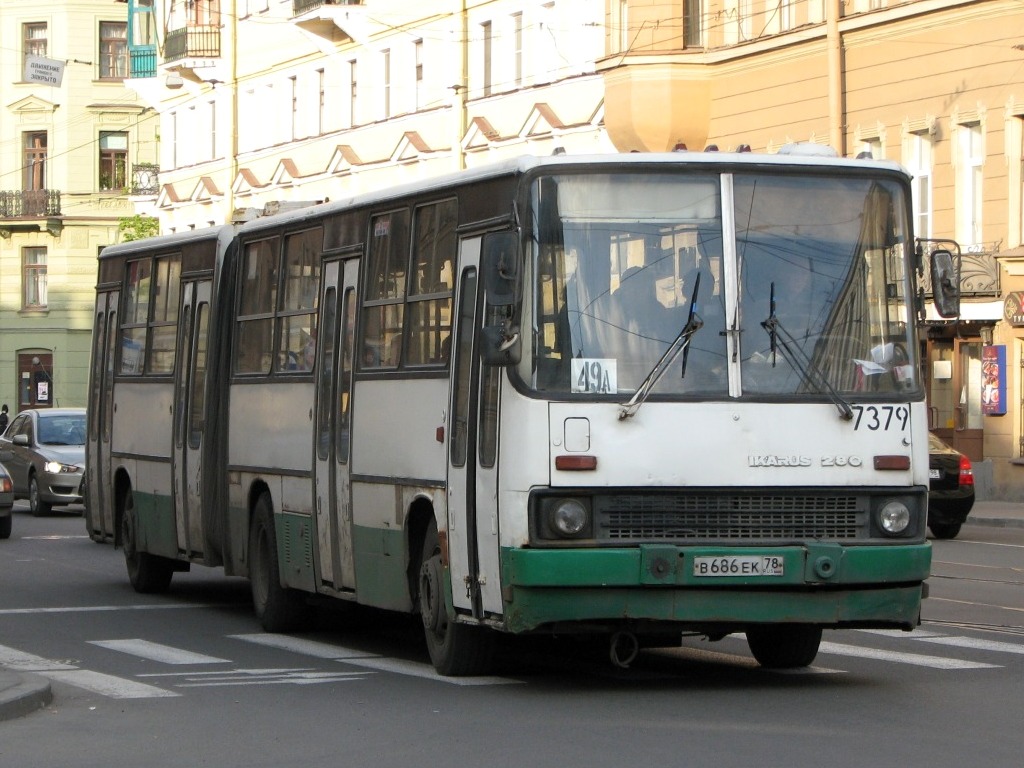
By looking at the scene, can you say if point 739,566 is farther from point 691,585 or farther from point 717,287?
point 717,287

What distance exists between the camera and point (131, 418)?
19578 mm

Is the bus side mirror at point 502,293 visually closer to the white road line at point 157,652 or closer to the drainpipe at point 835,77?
the white road line at point 157,652

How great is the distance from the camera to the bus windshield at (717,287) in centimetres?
1135

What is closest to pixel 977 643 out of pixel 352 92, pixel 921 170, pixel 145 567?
pixel 145 567

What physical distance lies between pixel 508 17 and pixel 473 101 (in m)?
1.96

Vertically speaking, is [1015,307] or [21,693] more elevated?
[1015,307]

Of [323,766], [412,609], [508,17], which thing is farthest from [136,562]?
[508,17]

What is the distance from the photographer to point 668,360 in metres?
11.4

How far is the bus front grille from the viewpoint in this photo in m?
11.3

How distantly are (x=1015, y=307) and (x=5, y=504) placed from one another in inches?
622

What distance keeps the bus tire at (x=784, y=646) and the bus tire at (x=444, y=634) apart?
152 cm

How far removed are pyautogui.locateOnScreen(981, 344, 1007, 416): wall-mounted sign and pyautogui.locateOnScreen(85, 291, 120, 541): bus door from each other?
18279 millimetres

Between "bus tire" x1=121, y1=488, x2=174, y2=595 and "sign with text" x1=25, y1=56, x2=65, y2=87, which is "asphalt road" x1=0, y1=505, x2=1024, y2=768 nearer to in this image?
"bus tire" x1=121, y1=488, x2=174, y2=595

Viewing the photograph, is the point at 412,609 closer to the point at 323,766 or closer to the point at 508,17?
the point at 323,766
